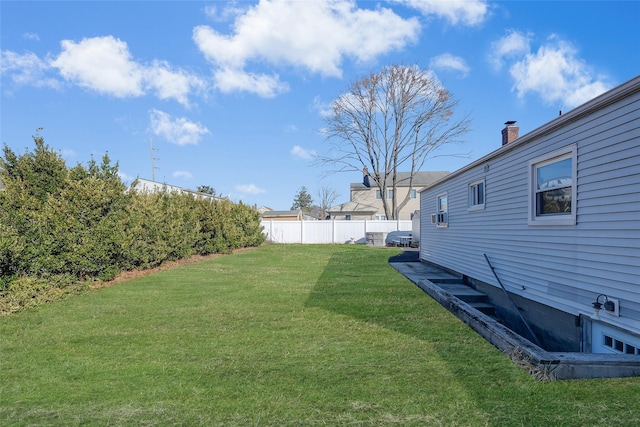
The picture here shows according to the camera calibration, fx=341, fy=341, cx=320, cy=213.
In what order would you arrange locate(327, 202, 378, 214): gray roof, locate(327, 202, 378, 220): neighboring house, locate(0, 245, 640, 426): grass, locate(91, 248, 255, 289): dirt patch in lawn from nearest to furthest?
locate(0, 245, 640, 426): grass < locate(91, 248, 255, 289): dirt patch in lawn < locate(327, 202, 378, 220): neighboring house < locate(327, 202, 378, 214): gray roof

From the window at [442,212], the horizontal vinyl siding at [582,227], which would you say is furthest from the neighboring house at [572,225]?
the window at [442,212]

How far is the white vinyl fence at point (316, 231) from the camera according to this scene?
2352 centimetres

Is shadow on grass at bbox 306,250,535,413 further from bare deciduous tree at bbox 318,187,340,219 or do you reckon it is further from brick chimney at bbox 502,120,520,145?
bare deciduous tree at bbox 318,187,340,219

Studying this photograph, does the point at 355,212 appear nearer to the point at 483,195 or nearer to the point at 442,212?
the point at 442,212

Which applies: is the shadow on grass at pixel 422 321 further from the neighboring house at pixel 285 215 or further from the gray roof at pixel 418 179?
the neighboring house at pixel 285 215

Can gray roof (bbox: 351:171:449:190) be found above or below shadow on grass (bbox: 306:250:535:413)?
above

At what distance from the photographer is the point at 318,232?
23.6 meters

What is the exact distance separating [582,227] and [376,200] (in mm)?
32745

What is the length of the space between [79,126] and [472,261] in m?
15.1

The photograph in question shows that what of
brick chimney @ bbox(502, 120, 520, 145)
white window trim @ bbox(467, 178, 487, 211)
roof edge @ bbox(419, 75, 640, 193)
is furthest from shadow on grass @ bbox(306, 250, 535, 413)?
brick chimney @ bbox(502, 120, 520, 145)

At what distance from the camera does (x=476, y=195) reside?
7.97 meters

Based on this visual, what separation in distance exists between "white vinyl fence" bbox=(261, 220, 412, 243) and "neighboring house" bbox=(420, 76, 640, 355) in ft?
53.0

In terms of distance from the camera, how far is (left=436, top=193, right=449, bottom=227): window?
10.0 metres

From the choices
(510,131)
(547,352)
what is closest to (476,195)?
(510,131)
